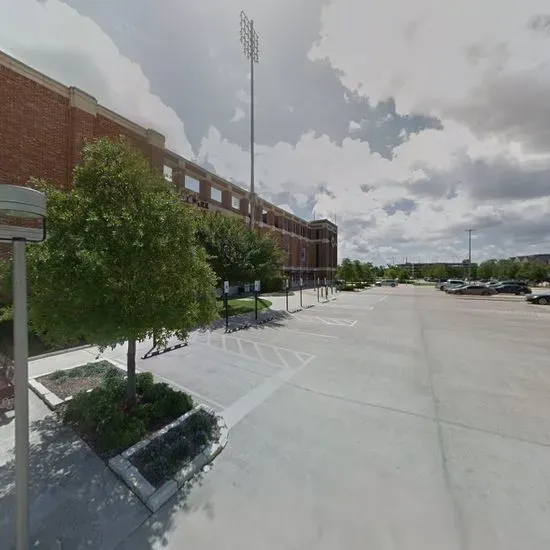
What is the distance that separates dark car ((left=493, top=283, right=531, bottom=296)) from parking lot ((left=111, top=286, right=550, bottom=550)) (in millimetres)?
38275

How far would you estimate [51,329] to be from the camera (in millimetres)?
4324

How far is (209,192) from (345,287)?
2953 centimetres

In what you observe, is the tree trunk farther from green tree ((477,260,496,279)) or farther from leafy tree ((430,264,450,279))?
leafy tree ((430,264,450,279))

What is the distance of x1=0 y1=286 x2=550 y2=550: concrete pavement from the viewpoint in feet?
9.84

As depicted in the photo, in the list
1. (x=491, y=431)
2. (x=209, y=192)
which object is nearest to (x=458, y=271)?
(x=209, y=192)

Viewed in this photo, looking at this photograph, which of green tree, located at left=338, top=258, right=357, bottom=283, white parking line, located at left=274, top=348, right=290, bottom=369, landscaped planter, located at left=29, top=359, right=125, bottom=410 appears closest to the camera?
landscaped planter, located at left=29, top=359, right=125, bottom=410

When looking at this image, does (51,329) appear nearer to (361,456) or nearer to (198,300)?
(198,300)

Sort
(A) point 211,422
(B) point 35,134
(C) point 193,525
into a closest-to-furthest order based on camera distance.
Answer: (C) point 193,525 → (A) point 211,422 → (B) point 35,134

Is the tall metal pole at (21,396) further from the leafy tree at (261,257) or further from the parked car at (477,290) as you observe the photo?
the parked car at (477,290)

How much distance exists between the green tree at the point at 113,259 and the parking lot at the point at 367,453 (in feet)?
7.96

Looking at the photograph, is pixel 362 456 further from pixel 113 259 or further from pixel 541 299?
pixel 541 299

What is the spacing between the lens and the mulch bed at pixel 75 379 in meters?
6.13

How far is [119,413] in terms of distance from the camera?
15.2ft

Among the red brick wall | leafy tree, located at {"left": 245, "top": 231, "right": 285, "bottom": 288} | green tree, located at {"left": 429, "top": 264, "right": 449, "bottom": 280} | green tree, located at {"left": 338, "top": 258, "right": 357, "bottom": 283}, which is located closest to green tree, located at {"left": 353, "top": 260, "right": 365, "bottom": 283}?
green tree, located at {"left": 338, "top": 258, "right": 357, "bottom": 283}
